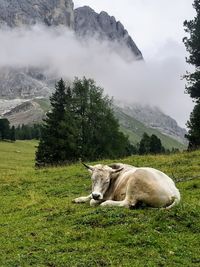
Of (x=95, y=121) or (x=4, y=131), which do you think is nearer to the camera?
(x=95, y=121)


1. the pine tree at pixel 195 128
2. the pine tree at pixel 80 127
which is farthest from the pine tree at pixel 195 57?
the pine tree at pixel 80 127

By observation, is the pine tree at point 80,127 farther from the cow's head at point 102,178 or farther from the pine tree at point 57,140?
the cow's head at point 102,178

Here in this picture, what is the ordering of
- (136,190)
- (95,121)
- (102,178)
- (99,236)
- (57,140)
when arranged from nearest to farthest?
(99,236)
(136,190)
(102,178)
(57,140)
(95,121)

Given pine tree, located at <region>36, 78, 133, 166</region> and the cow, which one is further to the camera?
pine tree, located at <region>36, 78, 133, 166</region>

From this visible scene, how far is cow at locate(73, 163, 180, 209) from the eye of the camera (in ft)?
49.6

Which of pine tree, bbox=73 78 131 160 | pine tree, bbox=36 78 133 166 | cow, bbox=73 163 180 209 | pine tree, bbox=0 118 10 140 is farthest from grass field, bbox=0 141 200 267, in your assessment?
pine tree, bbox=0 118 10 140

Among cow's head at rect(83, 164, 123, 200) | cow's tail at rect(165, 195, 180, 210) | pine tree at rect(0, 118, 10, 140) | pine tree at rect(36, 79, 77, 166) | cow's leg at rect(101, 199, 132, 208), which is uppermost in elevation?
pine tree at rect(0, 118, 10, 140)

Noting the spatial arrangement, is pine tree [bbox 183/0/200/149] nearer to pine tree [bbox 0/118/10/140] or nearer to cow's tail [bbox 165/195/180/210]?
cow's tail [bbox 165/195/180/210]

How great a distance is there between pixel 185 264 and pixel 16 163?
98.9m

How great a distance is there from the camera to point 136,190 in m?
15.4

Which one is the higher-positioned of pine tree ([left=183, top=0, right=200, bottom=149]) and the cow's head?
pine tree ([left=183, top=0, right=200, bottom=149])

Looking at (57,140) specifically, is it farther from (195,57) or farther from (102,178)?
(102,178)

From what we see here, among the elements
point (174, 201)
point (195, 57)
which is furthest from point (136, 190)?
point (195, 57)

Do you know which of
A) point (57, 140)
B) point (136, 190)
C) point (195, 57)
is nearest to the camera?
point (136, 190)
